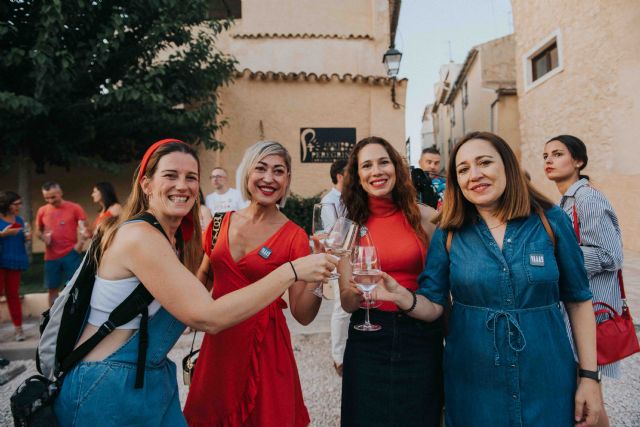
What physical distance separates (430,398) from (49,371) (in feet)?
5.57

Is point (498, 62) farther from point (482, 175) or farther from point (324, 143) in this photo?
point (482, 175)

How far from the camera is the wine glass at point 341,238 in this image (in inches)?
67.0

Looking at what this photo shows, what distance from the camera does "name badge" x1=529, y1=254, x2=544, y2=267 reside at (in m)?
1.61

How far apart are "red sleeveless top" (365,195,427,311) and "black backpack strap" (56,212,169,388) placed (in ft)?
3.83

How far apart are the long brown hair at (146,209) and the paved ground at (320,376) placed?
2174mm

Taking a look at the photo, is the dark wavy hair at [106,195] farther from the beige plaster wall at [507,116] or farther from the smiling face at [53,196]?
the beige plaster wall at [507,116]

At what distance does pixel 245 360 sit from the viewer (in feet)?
6.51

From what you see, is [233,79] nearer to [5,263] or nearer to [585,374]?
[5,263]

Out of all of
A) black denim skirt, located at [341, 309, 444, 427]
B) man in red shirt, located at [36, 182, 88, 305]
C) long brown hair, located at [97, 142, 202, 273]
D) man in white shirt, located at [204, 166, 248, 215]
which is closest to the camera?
long brown hair, located at [97, 142, 202, 273]

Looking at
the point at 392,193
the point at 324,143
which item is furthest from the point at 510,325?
the point at 324,143

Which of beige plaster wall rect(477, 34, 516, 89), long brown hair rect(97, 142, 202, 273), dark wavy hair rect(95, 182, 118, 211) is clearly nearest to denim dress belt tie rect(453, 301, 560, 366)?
long brown hair rect(97, 142, 202, 273)

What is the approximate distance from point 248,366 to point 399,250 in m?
1.00

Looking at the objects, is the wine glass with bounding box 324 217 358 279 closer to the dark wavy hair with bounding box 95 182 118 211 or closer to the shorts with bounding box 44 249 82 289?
the dark wavy hair with bounding box 95 182 118 211

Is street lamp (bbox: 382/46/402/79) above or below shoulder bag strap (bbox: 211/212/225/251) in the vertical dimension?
above
